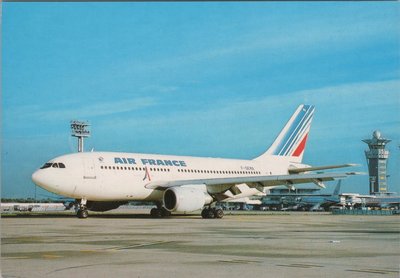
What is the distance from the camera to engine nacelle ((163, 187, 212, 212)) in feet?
105

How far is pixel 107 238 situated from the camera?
54.6 feet

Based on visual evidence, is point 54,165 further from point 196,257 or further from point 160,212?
point 196,257

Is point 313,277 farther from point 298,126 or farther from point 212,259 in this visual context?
point 298,126

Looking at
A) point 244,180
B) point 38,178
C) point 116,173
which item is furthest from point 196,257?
point 244,180

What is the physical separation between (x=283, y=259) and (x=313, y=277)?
8.04ft

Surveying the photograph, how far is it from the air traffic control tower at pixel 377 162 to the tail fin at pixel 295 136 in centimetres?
10646

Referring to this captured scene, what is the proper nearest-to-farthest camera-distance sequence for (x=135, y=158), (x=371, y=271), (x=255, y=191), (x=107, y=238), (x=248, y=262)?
(x=371, y=271), (x=248, y=262), (x=107, y=238), (x=135, y=158), (x=255, y=191)

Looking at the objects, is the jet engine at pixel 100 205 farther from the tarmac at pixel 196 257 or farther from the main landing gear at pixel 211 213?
the tarmac at pixel 196 257

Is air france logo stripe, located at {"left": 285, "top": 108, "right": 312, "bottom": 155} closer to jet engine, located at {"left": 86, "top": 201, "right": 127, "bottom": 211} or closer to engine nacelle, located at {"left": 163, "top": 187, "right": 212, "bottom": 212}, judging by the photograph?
engine nacelle, located at {"left": 163, "top": 187, "right": 212, "bottom": 212}

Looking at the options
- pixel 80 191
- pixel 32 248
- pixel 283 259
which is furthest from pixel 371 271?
pixel 80 191

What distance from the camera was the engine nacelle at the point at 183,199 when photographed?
31875 millimetres

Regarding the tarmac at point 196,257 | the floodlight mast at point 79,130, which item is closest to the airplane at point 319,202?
the floodlight mast at point 79,130

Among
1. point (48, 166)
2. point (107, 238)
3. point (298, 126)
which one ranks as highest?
point (298, 126)

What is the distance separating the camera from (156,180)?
3497 cm
